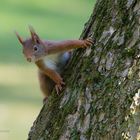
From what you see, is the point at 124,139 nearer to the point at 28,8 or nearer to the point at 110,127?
the point at 110,127

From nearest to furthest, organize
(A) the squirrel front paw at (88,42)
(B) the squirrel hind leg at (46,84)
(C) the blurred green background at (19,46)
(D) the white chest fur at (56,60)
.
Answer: (A) the squirrel front paw at (88,42)
(D) the white chest fur at (56,60)
(B) the squirrel hind leg at (46,84)
(C) the blurred green background at (19,46)

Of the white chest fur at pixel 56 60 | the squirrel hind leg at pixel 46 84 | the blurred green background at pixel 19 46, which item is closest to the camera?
the white chest fur at pixel 56 60

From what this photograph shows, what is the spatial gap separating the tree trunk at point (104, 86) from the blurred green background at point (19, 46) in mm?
3179

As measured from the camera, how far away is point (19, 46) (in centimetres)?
1009

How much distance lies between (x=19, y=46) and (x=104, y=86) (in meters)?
7.09

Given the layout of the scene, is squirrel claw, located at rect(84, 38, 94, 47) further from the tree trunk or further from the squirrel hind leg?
the squirrel hind leg

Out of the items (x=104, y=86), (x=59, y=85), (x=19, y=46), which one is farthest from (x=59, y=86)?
(x=19, y=46)

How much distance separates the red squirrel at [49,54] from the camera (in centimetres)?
345

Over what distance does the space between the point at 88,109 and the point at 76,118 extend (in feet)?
0.24

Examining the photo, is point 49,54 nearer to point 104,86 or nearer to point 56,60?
point 56,60

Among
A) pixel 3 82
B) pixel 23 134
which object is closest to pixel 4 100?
pixel 3 82

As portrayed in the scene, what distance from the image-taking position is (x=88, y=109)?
120 inches

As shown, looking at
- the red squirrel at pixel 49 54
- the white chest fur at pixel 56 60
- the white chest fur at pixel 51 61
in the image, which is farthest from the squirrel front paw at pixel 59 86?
the white chest fur at pixel 51 61

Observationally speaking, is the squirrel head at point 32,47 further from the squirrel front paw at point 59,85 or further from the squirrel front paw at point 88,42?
the squirrel front paw at point 88,42
